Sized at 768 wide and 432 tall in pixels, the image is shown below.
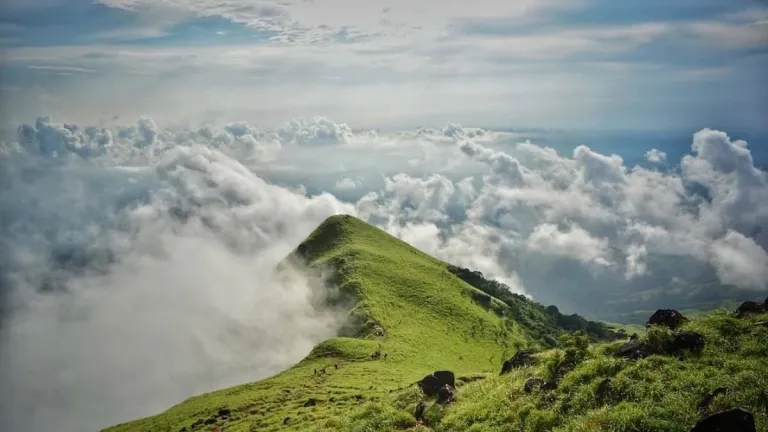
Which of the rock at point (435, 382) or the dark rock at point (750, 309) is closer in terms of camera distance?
the dark rock at point (750, 309)

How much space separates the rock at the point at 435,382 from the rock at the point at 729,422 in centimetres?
2107

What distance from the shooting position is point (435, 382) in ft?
133

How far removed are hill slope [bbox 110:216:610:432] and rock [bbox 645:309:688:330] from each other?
1198 inches

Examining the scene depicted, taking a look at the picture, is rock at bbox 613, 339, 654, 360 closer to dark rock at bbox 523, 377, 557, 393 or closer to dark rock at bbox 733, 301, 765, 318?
dark rock at bbox 523, 377, 557, 393

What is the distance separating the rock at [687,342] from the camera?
1143 inches

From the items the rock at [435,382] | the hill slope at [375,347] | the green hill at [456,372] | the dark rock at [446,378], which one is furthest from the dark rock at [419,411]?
the hill slope at [375,347]

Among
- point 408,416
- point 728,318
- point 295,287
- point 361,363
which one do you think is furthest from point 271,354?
point 728,318

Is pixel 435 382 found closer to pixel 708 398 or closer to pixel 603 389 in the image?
pixel 603 389

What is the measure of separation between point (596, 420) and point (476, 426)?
7.12 meters

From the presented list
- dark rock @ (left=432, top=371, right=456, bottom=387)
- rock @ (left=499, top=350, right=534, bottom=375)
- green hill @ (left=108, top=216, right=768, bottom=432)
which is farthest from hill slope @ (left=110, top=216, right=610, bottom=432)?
rock @ (left=499, top=350, right=534, bottom=375)

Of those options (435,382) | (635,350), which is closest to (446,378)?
(435,382)

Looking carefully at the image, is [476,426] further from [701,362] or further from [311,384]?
[311,384]

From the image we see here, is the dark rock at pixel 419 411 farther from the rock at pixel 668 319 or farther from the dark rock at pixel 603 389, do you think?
the rock at pixel 668 319

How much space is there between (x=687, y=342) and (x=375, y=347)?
88.6 metres
